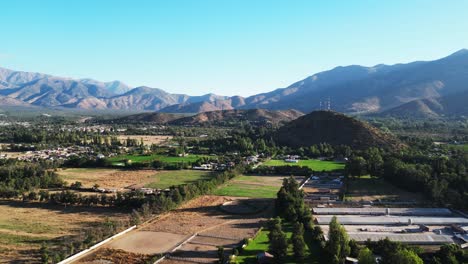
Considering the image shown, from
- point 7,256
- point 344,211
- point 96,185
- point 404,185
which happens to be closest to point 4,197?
point 96,185

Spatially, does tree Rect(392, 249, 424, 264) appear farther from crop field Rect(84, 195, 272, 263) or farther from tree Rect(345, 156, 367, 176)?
tree Rect(345, 156, 367, 176)

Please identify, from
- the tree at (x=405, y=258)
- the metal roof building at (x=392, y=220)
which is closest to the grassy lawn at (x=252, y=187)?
the metal roof building at (x=392, y=220)

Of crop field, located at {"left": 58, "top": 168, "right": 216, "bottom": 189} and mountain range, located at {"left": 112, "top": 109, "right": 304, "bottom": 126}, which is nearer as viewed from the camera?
crop field, located at {"left": 58, "top": 168, "right": 216, "bottom": 189}

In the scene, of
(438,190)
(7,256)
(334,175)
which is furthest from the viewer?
(334,175)

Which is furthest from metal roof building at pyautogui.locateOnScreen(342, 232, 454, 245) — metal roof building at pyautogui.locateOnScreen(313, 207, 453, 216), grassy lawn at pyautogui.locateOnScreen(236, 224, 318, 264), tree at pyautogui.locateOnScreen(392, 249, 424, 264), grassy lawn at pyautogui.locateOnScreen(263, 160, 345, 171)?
grassy lawn at pyautogui.locateOnScreen(263, 160, 345, 171)

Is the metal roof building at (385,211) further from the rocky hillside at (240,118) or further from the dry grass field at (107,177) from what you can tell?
the rocky hillside at (240,118)

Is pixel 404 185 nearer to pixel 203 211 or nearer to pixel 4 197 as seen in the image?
pixel 203 211
